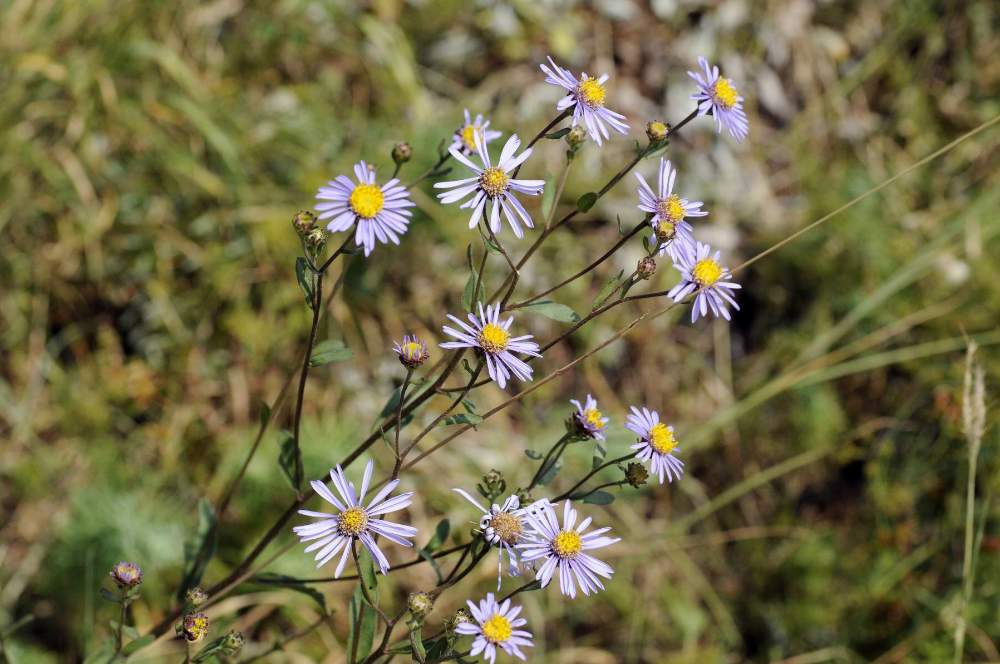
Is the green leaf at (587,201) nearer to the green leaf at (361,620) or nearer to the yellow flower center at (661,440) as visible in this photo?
the yellow flower center at (661,440)

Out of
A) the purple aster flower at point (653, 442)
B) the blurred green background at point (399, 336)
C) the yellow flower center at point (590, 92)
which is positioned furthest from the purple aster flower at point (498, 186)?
the blurred green background at point (399, 336)

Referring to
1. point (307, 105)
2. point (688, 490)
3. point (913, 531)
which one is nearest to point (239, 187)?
point (307, 105)

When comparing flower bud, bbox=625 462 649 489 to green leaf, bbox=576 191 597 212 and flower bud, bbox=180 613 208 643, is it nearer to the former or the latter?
green leaf, bbox=576 191 597 212

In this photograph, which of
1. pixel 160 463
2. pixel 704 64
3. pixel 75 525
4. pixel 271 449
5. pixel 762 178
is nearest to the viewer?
pixel 704 64

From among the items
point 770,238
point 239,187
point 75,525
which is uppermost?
point 770,238

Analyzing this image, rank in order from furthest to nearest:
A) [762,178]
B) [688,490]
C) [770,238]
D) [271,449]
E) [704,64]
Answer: [762,178] → [770,238] → [688,490] → [271,449] → [704,64]

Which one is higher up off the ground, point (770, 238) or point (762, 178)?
point (762, 178)

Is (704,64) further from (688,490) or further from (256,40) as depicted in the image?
(256,40)
